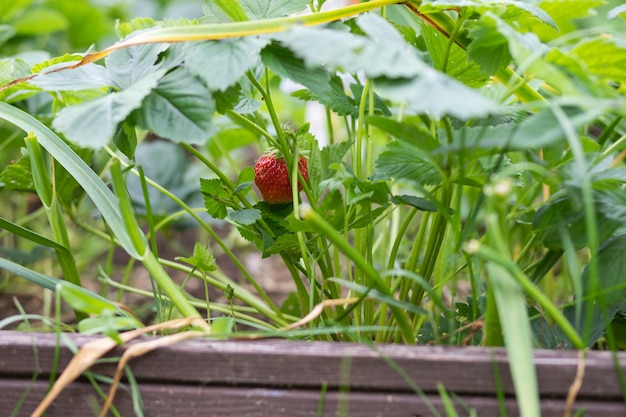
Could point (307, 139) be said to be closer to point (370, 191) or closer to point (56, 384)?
point (370, 191)

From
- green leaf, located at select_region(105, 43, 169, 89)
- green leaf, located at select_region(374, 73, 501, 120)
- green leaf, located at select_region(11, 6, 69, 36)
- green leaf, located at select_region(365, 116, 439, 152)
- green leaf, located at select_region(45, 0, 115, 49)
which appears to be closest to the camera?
green leaf, located at select_region(374, 73, 501, 120)

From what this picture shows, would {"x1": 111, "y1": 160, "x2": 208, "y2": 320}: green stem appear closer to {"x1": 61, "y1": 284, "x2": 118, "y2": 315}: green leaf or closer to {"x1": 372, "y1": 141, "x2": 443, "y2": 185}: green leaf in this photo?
{"x1": 61, "y1": 284, "x2": 118, "y2": 315}: green leaf

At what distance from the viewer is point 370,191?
558mm

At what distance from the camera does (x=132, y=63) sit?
1.95 feet

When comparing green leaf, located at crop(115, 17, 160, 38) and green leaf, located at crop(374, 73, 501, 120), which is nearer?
green leaf, located at crop(374, 73, 501, 120)

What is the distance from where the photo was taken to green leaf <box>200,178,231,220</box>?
649mm

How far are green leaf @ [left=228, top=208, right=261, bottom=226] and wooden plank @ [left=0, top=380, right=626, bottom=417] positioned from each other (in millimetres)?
164

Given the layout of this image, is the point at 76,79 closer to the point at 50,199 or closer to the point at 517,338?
the point at 50,199

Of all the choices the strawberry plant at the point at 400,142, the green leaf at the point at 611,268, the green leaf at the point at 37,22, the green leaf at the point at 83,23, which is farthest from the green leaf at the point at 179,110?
the green leaf at the point at 83,23

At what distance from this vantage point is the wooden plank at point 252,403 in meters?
0.47

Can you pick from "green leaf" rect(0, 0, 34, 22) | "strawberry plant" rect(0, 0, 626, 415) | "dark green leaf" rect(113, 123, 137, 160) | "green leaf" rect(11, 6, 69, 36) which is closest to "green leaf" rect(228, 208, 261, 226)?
"strawberry plant" rect(0, 0, 626, 415)

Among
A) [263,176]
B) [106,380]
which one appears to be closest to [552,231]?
[263,176]

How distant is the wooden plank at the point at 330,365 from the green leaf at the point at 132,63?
0.76ft

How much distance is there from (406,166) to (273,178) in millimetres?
161
